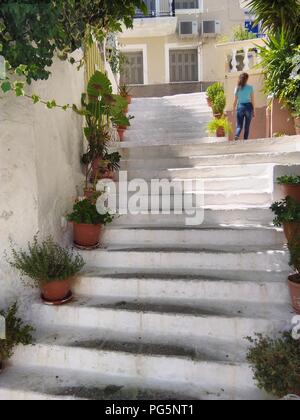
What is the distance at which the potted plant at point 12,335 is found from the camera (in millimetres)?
3026

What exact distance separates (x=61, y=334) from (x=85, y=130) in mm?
2849

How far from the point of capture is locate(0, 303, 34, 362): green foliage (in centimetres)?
303

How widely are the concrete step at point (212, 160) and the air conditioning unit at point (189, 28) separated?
11.2 metres

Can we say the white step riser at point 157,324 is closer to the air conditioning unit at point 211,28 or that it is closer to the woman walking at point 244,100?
the woman walking at point 244,100

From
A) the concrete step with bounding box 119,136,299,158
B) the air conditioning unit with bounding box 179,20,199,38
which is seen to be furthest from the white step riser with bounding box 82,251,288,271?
the air conditioning unit with bounding box 179,20,199,38

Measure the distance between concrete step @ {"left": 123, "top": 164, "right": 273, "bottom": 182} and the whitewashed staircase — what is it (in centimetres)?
43

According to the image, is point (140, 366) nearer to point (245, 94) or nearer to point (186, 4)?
point (245, 94)

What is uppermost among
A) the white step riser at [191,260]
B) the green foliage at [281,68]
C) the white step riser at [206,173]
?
the green foliage at [281,68]

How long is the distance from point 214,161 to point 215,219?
153 cm

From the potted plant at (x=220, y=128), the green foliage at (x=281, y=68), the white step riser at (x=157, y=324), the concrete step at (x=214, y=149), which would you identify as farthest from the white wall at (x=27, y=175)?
the green foliage at (x=281, y=68)

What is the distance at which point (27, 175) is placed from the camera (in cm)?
347

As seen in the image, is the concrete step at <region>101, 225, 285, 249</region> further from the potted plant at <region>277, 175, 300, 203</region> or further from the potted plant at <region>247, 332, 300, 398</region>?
the potted plant at <region>247, 332, 300, 398</region>
